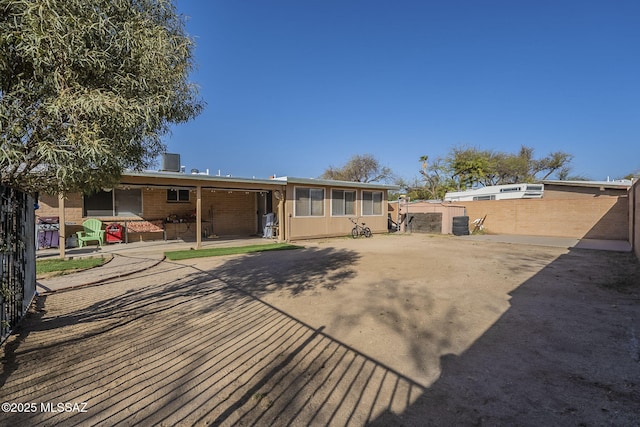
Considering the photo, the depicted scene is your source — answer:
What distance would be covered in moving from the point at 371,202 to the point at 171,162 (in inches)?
381

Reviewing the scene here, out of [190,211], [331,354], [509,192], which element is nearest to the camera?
[331,354]

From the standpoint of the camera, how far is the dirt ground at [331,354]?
230cm

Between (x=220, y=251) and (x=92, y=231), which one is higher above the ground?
(x=92, y=231)

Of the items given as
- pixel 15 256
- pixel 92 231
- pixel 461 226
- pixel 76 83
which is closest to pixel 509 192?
pixel 461 226

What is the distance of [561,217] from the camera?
15.4 metres

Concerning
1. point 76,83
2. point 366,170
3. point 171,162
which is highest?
point 366,170

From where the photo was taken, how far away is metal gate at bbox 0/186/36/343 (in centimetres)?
313

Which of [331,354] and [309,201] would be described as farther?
Answer: [309,201]

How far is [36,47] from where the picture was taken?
2.32 meters

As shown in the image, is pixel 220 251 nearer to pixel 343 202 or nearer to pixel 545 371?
pixel 343 202

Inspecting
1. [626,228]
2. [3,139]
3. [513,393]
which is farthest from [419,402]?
[626,228]

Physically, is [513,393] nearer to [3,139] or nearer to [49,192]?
[3,139]

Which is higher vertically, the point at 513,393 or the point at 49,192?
the point at 49,192

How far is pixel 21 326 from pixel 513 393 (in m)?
5.36
